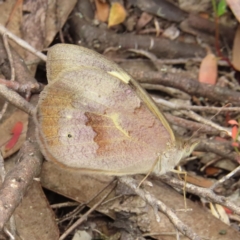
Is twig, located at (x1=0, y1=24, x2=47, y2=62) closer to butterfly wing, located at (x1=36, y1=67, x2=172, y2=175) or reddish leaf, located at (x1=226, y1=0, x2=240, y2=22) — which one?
butterfly wing, located at (x1=36, y1=67, x2=172, y2=175)

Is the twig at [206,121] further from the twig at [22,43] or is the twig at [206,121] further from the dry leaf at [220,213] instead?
the twig at [22,43]

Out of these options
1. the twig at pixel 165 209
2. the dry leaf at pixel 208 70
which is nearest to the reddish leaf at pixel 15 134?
the twig at pixel 165 209

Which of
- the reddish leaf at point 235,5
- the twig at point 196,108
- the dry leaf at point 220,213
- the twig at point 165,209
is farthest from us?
the reddish leaf at point 235,5

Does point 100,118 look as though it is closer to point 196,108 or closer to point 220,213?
point 196,108

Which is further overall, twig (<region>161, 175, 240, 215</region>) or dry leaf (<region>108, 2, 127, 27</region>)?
dry leaf (<region>108, 2, 127, 27</region>)

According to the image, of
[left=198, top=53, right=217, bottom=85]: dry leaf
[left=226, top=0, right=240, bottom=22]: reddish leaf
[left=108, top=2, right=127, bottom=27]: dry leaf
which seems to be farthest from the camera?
[left=108, top=2, right=127, bottom=27]: dry leaf

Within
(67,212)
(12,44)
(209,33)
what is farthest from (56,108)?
(209,33)

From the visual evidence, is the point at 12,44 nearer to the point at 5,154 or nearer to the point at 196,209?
the point at 5,154

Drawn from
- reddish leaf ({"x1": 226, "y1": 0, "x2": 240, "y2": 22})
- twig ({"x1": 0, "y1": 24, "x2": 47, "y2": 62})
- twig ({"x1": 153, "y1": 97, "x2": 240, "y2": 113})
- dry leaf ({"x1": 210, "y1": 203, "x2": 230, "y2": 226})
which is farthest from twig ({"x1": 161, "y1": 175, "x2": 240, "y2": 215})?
reddish leaf ({"x1": 226, "y1": 0, "x2": 240, "y2": 22})

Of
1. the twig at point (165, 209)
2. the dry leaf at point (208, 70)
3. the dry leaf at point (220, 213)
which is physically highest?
the twig at point (165, 209)
